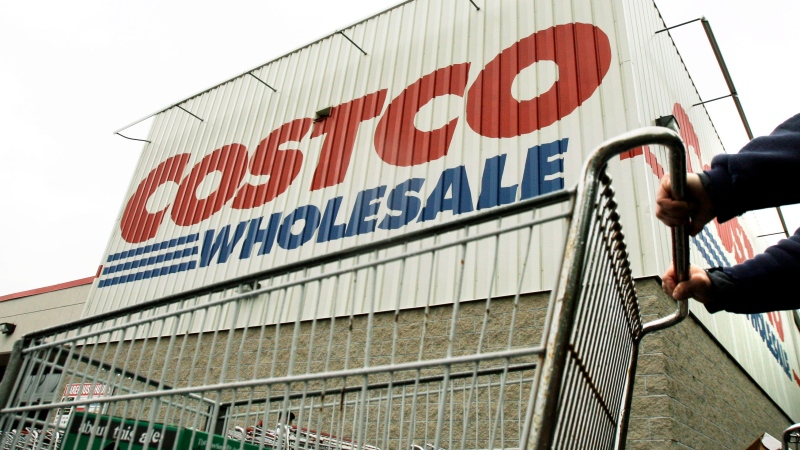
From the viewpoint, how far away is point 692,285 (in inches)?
63.6

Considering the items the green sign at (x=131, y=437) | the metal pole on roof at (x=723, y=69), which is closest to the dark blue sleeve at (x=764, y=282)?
the green sign at (x=131, y=437)

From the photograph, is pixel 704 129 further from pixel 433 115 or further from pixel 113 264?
pixel 113 264

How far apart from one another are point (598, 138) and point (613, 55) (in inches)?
38.2

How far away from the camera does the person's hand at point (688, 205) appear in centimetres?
123

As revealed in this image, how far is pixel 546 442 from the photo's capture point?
1.17m

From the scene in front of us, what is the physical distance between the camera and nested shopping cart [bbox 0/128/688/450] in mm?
1358

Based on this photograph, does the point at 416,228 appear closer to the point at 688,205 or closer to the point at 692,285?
the point at 692,285

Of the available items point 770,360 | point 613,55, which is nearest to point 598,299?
point 613,55

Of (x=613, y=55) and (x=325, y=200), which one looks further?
(x=325, y=200)

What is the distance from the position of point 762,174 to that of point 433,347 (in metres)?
4.06

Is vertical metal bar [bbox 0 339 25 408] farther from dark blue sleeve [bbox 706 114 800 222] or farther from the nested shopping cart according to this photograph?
dark blue sleeve [bbox 706 114 800 222]

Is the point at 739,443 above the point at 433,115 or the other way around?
the other way around

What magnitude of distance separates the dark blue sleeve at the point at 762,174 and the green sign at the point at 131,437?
75.9 inches

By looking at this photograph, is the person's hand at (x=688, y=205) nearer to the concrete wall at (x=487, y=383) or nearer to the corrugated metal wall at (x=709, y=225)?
the concrete wall at (x=487, y=383)
